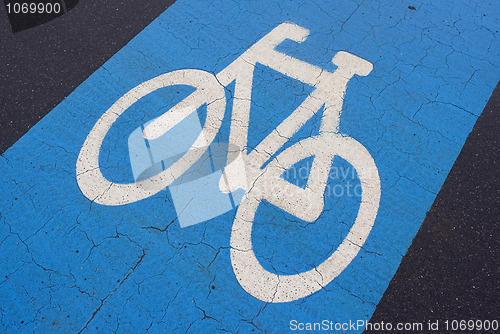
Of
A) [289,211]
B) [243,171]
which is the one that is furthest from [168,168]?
[289,211]

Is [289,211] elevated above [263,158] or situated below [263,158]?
below

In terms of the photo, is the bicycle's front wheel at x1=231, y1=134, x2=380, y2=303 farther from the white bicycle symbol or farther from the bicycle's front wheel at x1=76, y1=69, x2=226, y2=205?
the bicycle's front wheel at x1=76, y1=69, x2=226, y2=205

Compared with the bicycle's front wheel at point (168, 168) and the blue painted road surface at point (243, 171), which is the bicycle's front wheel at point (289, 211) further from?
the bicycle's front wheel at point (168, 168)

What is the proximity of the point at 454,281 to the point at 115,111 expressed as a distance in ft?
13.1

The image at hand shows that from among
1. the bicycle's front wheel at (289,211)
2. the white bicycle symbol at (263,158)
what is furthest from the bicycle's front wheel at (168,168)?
the bicycle's front wheel at (289,211)

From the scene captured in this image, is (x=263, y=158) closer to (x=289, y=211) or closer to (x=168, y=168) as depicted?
(x=289, y=211)

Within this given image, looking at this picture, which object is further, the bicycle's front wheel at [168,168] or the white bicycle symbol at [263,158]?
the bicycle's front wheel at [168,168]

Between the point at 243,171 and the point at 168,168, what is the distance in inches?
32.0

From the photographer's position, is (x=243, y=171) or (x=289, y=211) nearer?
(x=289, y=211)

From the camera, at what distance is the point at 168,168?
3688mm

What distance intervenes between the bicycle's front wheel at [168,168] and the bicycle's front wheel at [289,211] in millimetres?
821

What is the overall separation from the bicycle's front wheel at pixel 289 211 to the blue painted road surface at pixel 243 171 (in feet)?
0.04

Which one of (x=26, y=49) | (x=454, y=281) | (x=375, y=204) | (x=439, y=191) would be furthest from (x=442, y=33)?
(x=26, y=49)

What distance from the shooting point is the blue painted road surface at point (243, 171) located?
3.11 metres
